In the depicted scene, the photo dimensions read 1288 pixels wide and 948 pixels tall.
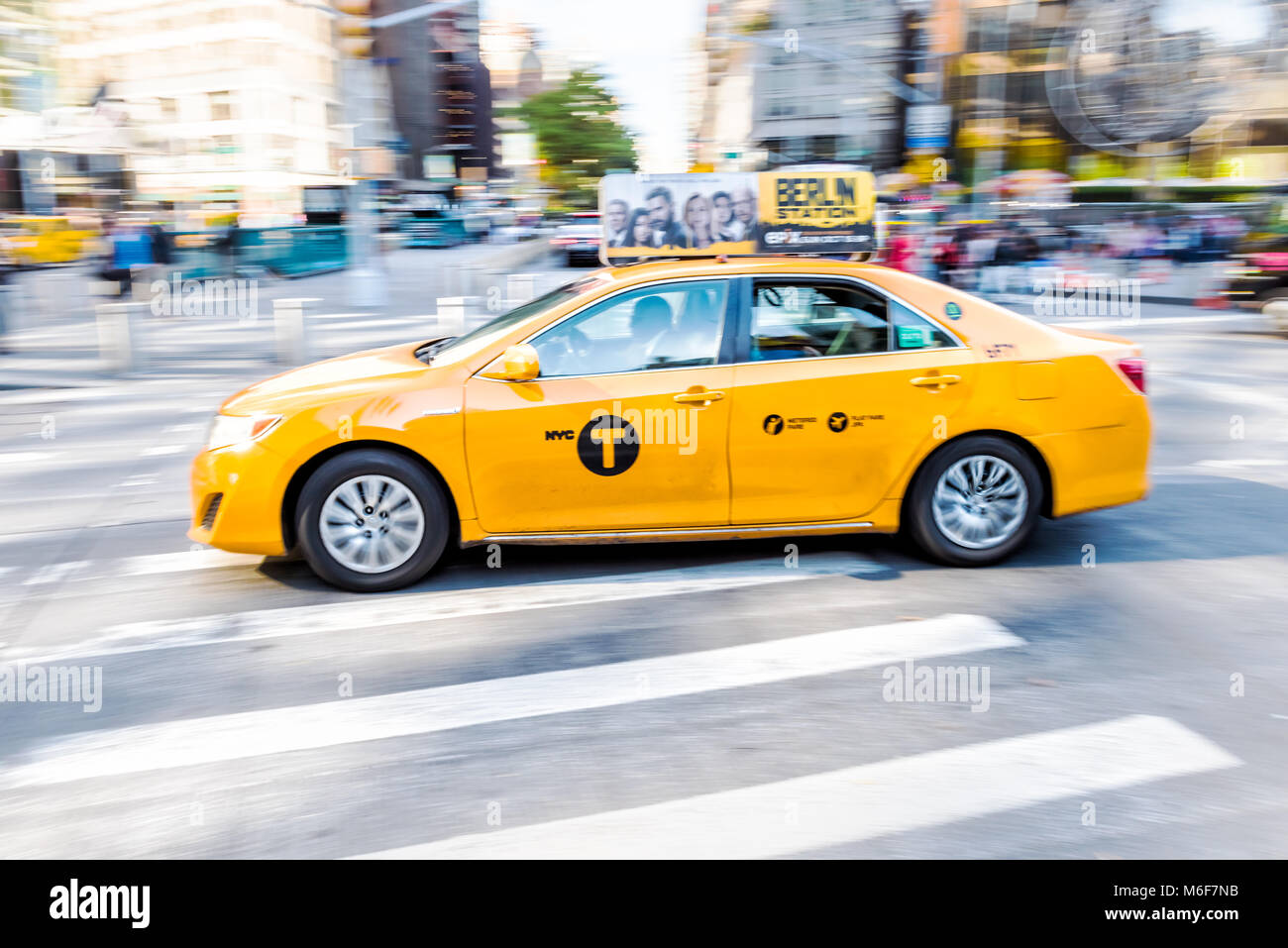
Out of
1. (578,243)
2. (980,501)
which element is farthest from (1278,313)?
(578,243)

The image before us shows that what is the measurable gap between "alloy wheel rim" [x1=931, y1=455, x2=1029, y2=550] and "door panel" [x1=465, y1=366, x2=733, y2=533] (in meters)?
1.18

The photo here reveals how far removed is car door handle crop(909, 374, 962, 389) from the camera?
5.73 metres

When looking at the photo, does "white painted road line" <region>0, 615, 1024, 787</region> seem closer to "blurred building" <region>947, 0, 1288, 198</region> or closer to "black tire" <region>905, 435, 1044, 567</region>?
"black tire" <region>905, 435, 1044, 567</region>

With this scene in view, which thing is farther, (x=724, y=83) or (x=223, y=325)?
(x=724, y=83)

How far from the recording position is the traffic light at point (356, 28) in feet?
64.0

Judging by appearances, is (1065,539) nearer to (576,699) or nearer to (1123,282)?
(576,699)

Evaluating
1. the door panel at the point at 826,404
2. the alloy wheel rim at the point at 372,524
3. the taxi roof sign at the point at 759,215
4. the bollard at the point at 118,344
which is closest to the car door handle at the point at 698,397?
the door panel at the point at 826,404

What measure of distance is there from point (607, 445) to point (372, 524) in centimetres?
120

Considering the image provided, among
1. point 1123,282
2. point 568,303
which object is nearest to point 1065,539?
point 568,303

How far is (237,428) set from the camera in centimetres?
555

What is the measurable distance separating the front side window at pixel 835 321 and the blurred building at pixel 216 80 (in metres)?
75.7

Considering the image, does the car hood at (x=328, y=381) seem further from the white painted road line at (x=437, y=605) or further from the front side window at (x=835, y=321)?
the front side window at (x=835, y=321)

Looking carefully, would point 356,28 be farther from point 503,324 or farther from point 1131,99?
point 1131,99

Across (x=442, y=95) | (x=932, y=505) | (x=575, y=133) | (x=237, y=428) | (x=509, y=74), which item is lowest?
(x=932, y=505)
